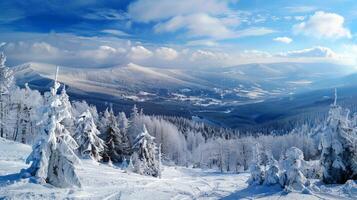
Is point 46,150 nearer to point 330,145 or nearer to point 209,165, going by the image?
point 330,145

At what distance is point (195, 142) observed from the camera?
171m

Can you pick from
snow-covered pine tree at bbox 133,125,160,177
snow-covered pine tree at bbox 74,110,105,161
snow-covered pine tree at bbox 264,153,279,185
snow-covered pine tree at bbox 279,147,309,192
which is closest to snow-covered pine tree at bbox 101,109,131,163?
snow-covered pine tree at bbox 74,110,105,161

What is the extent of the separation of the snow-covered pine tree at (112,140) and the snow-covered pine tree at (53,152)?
149ft

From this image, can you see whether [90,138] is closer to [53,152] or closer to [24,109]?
[24,109]

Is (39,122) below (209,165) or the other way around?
the other way around

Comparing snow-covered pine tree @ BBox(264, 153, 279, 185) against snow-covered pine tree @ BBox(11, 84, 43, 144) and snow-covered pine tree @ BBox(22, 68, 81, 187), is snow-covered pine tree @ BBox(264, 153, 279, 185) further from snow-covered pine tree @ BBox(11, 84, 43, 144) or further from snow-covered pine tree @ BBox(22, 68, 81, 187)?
snow-covered pine tree @ BBox(11, 84, 43, 144)

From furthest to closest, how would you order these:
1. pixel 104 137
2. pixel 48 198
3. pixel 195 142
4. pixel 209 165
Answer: pixel 195 142, pixel 209 165, pixel 104 137, pixel 48 198

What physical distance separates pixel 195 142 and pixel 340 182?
133m

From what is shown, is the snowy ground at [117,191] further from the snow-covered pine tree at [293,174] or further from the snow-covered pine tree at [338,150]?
the snow-covered pine tree at [338,150]

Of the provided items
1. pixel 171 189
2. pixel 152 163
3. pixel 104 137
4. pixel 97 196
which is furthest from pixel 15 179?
pixel 104 137

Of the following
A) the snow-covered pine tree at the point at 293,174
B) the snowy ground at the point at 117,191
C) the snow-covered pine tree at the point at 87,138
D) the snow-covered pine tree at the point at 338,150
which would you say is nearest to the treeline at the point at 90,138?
the snow-covered pine tree at the point at 87,138

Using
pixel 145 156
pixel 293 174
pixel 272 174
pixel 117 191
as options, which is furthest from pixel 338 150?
pixel 145 156

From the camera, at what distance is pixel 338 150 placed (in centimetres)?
3906

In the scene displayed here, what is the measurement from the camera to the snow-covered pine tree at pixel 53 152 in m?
29.3
